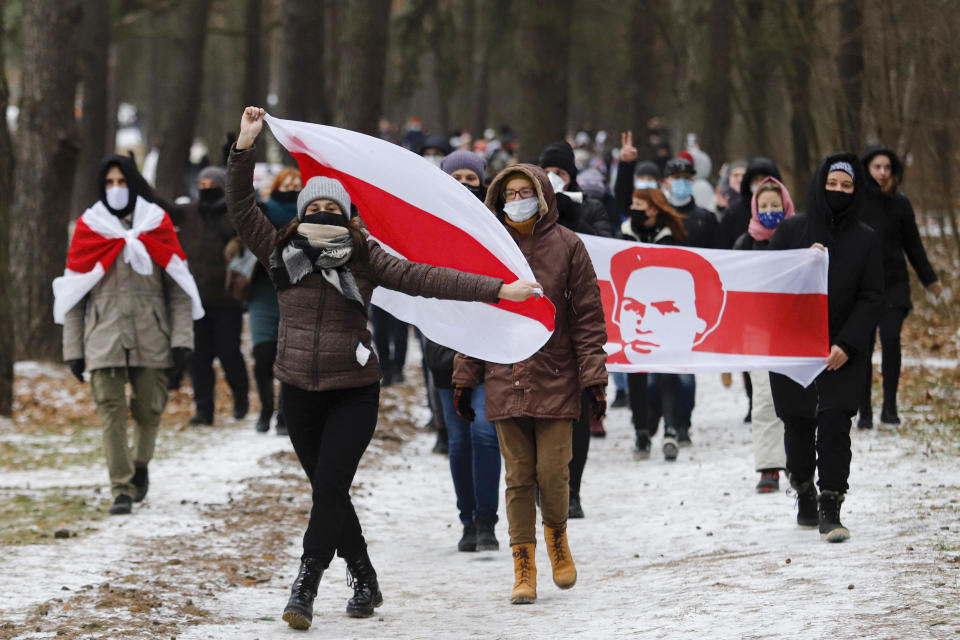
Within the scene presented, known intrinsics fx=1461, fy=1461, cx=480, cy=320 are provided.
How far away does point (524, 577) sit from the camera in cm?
757

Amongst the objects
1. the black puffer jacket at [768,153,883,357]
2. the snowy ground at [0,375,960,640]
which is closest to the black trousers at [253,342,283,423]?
the snowy ground at [0,375,960,640]

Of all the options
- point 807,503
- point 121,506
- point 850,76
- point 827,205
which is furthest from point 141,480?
point 850,76

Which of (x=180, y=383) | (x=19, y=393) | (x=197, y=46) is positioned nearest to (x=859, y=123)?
(x=180, y=383)

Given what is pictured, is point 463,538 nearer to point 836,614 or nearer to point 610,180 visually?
point 836,614

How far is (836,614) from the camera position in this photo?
6379 mm

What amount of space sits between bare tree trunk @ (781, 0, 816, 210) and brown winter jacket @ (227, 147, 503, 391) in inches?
514

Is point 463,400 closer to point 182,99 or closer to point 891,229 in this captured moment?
point 891,229

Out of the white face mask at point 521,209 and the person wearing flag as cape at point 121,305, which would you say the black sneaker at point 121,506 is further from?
the white face mask at point 521,209

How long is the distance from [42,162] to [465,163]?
8182 millimetres

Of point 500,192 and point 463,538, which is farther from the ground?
point 500,192

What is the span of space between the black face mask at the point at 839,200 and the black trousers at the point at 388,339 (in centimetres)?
760

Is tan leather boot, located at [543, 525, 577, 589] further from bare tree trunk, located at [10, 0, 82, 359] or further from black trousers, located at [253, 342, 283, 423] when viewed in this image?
bare tree trunk, located at [10, 0, 82, 359]

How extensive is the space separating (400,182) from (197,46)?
19.5m

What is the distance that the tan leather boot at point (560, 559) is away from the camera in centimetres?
757
